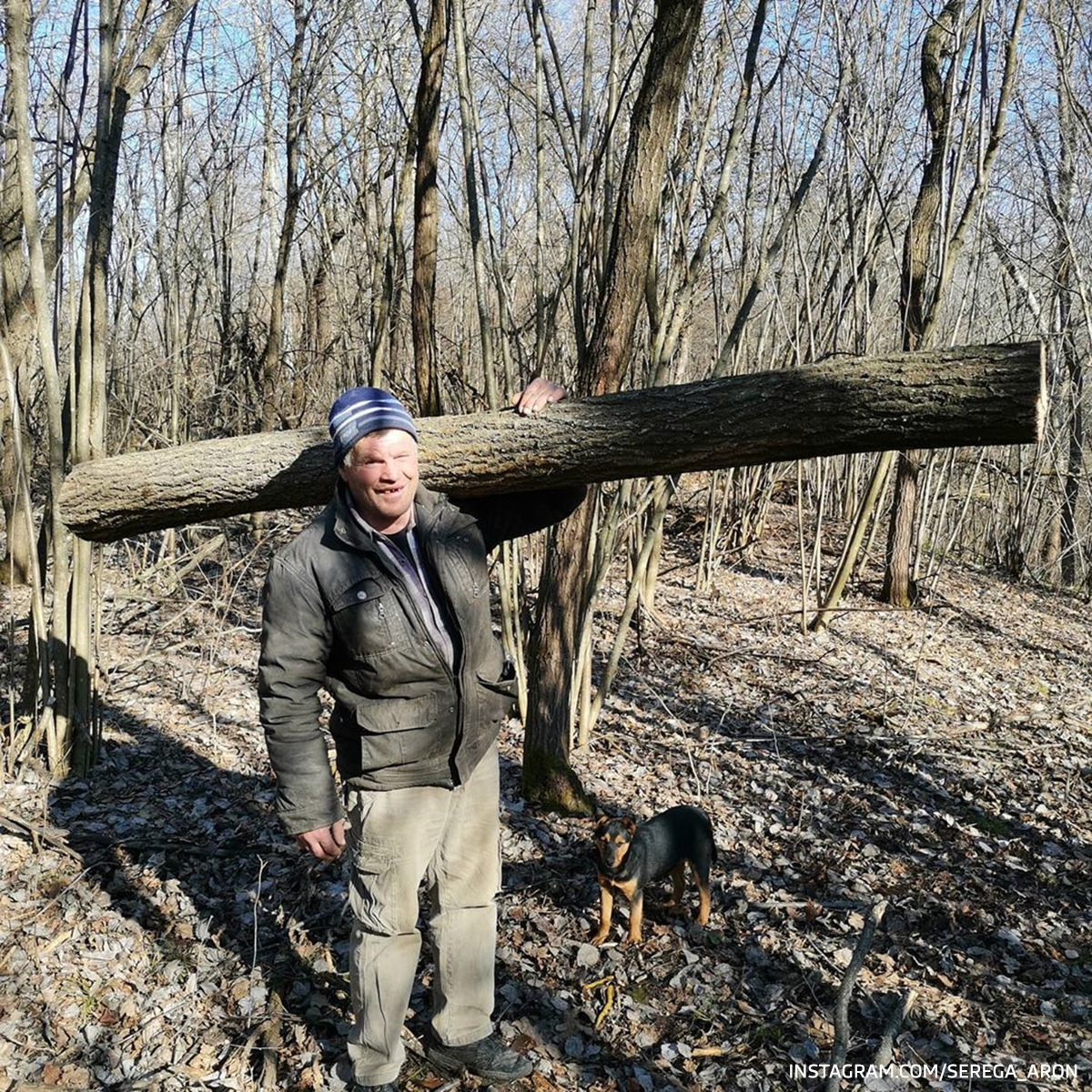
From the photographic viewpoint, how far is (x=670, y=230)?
6.09 meters

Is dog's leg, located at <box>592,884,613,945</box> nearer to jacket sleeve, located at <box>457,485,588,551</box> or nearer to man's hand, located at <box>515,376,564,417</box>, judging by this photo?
jacket sleeve, located at <box>457,485,588,551</box>

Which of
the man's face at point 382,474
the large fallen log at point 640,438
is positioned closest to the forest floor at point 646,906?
the large fallen log at point 640,438

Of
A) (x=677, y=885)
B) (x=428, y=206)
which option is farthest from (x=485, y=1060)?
(x=428, y=206)

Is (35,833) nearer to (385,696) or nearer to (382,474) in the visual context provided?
(385,696)

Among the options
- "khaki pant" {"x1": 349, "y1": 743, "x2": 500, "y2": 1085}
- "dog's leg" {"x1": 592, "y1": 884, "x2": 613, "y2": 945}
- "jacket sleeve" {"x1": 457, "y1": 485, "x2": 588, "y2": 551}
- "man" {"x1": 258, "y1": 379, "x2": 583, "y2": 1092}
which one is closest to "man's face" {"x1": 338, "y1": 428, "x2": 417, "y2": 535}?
"man" {"x1": 258, "y1": 379, "x2": 583, "y2": 1092}

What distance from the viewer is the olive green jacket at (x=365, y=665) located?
7.49 feet

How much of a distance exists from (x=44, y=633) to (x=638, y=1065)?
3.14 metres

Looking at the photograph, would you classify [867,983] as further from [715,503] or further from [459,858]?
[715,503]

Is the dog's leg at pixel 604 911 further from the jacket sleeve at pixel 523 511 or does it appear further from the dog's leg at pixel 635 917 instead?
the jacket sleeve at pixel 523 511

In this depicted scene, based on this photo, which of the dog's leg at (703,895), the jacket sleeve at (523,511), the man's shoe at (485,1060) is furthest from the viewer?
the dog's leg at (703,895)

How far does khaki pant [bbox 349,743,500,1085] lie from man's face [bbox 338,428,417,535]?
76 centimetres

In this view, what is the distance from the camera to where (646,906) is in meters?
3.57

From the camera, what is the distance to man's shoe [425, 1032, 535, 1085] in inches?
103

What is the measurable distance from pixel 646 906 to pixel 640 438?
2036mm
